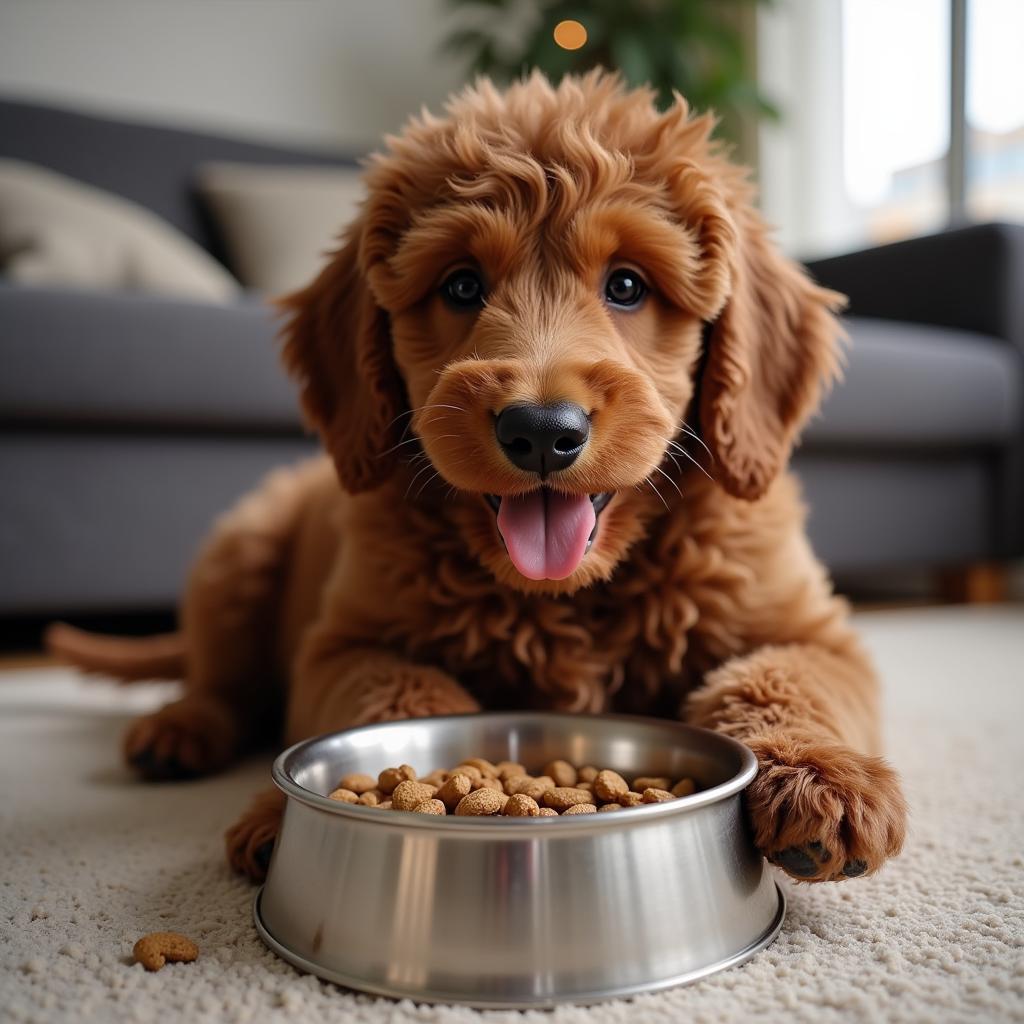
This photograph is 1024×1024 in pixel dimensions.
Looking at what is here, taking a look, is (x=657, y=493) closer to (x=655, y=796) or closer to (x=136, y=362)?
(x=655, y=796)

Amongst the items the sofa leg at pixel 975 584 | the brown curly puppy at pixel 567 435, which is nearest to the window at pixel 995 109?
the sofa leg at pixel 975 584

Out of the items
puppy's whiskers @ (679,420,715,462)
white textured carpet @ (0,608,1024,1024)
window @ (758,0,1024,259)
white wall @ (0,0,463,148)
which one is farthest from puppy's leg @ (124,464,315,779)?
window @ (758,0,1024,259)

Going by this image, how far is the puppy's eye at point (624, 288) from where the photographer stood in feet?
4.64

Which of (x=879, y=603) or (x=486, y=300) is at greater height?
(x=486, y=300)

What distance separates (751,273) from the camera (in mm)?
1570

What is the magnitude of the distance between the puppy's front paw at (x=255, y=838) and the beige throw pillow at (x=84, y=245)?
227 centimetres

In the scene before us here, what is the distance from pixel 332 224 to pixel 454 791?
3.62 metres

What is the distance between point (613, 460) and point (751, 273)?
0.53 m

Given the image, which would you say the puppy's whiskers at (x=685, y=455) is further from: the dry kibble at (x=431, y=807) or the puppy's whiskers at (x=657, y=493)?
the dry kibble at (x=431, y=807)

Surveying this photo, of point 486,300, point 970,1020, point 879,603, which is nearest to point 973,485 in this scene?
point 879,603

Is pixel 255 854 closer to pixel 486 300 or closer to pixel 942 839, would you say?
pixel 486 300

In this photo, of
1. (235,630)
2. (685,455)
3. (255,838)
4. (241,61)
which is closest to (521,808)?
(255,838)

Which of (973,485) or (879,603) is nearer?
(973,485)

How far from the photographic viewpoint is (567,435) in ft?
3.78
